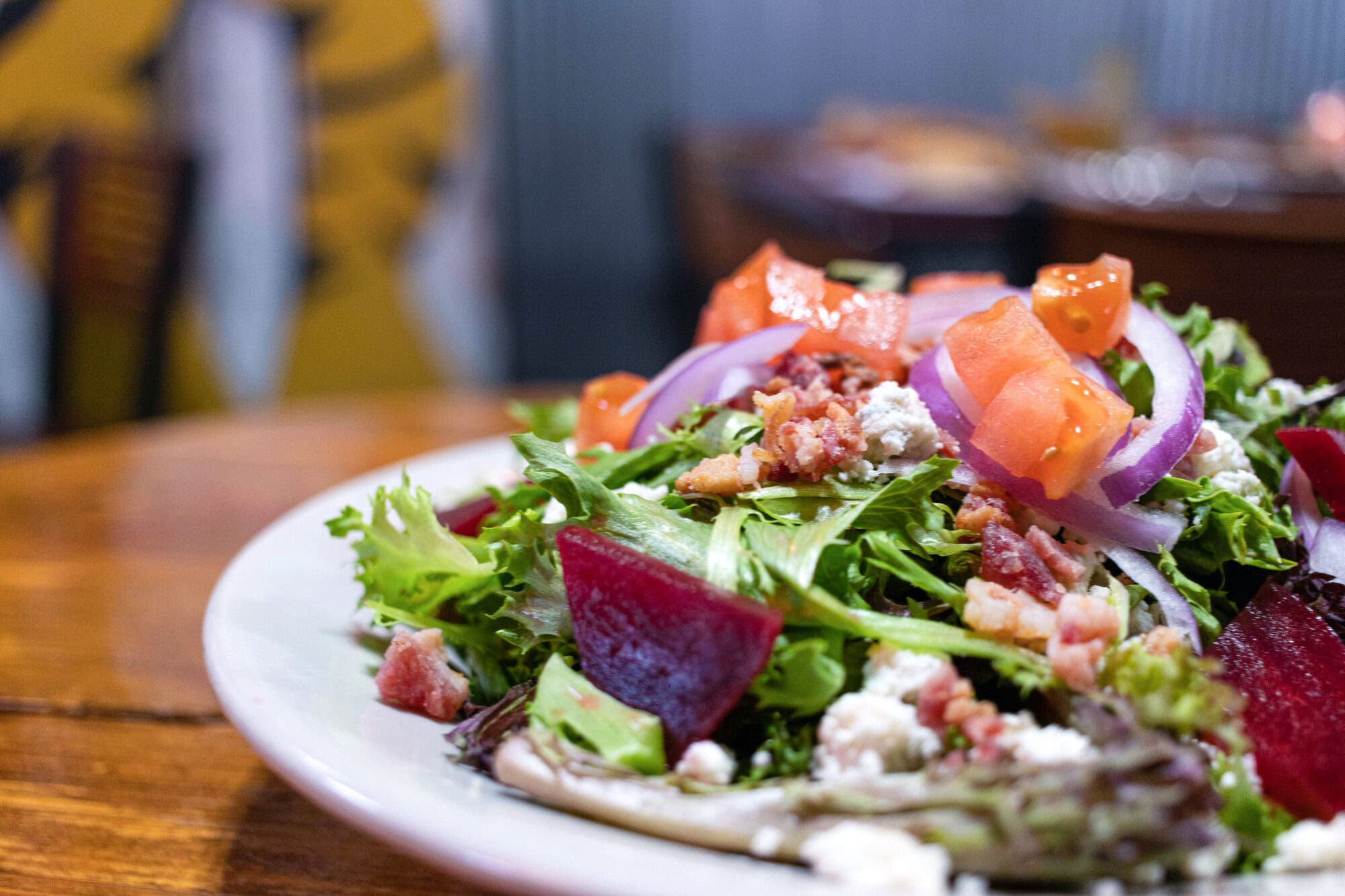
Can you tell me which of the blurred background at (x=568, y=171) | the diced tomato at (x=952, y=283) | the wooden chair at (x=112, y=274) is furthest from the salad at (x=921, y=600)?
the wooden chair at (x=112, y=274)

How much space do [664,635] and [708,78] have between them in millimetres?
8502

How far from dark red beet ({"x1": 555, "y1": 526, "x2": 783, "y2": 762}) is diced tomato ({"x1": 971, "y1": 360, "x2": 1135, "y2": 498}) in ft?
1.07

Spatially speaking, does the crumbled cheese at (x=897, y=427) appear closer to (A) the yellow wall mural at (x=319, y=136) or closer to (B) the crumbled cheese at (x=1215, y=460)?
(B) the crumbled cheese at (x=1215, y=460)

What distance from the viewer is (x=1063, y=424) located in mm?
1068

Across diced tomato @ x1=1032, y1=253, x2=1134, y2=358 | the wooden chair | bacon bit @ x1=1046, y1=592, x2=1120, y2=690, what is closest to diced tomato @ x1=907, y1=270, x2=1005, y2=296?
diced tomato @ x1=1032, y1=253, x2=1134, y2=358

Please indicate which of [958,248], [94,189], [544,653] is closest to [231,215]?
[94,189]

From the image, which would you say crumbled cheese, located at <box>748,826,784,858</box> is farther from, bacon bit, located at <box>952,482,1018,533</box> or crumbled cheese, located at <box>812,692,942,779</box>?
bacon bit, located at <box>952,482,1018,533</box>

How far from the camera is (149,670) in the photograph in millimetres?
1514

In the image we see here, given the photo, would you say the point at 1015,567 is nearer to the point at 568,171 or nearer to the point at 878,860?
the point at 878,860

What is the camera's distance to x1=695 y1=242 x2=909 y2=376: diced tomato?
140 cm

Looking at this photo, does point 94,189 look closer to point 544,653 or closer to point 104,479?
point 104,479

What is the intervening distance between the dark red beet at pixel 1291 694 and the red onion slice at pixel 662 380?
688 millimetres

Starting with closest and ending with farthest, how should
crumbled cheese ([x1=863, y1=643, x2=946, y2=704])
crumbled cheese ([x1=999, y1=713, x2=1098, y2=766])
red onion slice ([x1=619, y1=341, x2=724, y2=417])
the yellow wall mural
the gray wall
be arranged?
crumbled cheese ([x1=999, y1=713, x2=1098, y2=766]) < crumbled cheese ([x1=863, y1=643, x2=946, y2=704]) < red onion slice ([x1=619, y1=341, x2=724, y2=417]) < the yellow wall mural < the gray wall

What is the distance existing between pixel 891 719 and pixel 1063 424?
13.9 inches
